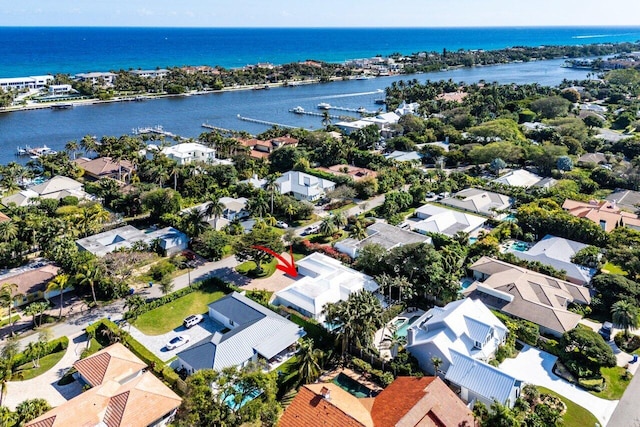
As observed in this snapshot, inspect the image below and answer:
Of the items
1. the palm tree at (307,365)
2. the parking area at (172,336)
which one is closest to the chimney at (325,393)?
the palm tree at (307,365)

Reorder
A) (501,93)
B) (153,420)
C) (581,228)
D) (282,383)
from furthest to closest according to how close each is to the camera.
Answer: (501,93), (581,228), (282,383), (153,420)

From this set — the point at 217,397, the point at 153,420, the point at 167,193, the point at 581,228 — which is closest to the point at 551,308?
the point at 581,228

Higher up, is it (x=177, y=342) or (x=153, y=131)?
(x=153, y=131)

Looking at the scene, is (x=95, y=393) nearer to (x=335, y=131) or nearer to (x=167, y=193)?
(x=167, y=193)

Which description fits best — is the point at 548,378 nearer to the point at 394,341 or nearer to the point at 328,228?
the point at 394,341

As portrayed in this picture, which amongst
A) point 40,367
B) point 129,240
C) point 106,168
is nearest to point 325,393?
point 40,367

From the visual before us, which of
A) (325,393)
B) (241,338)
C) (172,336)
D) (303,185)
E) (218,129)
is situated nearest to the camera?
(325,393)

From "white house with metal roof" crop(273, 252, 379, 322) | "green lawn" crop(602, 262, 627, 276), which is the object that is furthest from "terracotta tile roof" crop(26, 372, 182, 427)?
"green lawn" crop(602, 262, 627, 276)
